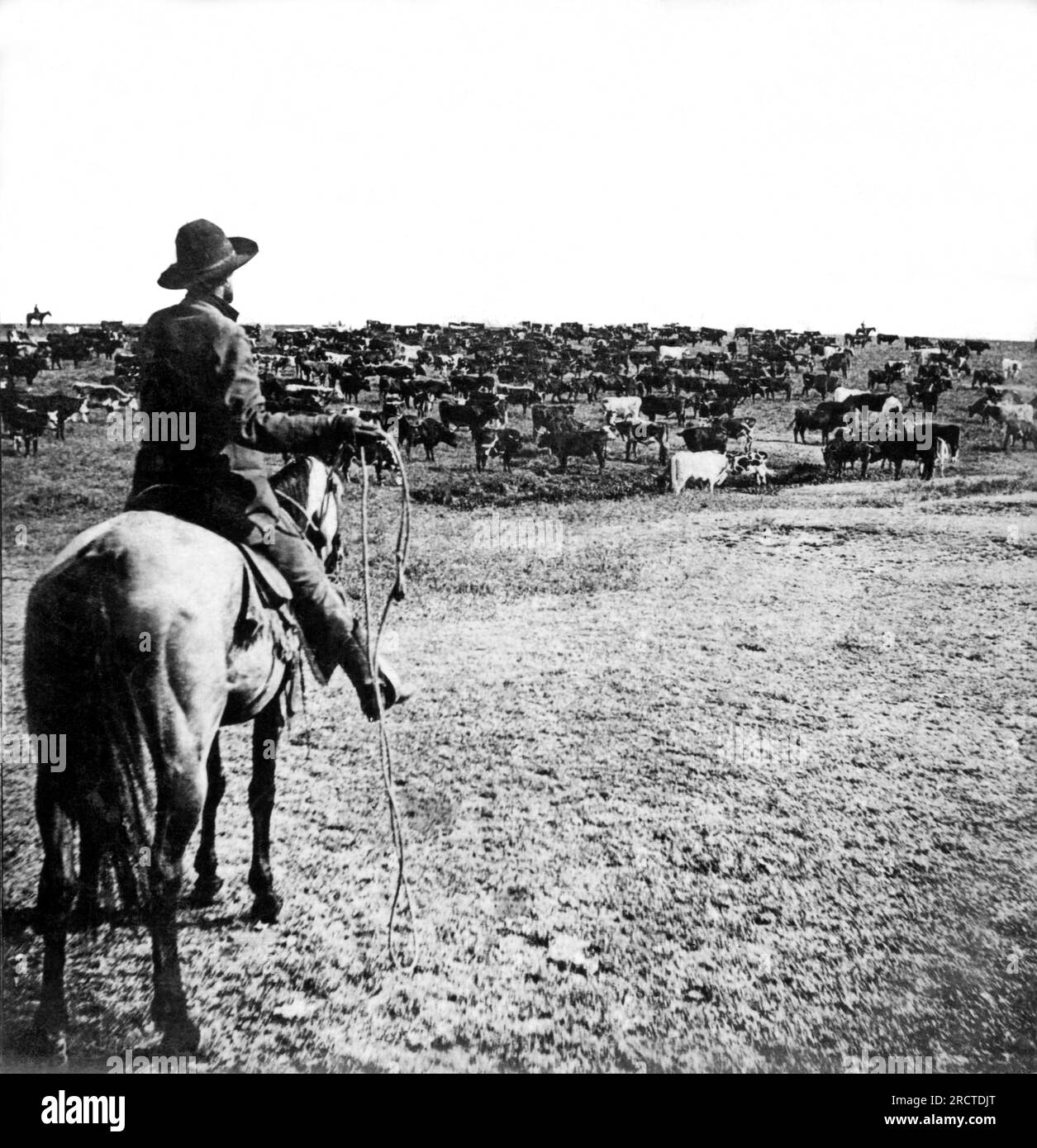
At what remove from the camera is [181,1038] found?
3354mm

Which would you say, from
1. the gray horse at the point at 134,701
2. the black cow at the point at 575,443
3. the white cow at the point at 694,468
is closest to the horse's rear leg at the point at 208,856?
the gray horse at the point at 134,701

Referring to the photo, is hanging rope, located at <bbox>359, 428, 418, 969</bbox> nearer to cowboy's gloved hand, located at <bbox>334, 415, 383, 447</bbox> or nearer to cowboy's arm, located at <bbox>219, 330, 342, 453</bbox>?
cowboy's gloved hand, located at <bbox>334, 415, 383, 447</bbox>

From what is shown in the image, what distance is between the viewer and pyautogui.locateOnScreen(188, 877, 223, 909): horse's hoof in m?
4.07

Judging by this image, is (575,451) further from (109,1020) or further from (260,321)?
(109,1020)

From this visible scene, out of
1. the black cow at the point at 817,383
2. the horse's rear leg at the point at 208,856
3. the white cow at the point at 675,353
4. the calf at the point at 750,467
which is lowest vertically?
the horse's rear leg at the point at 208,856

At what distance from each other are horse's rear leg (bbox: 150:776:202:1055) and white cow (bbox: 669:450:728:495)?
1036 centimetres

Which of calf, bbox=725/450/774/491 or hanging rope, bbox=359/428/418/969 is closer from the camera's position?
hanging rope, bbox=359/428/418/969

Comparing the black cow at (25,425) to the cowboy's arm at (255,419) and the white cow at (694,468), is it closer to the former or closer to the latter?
the cowboy's arm at (255,419)

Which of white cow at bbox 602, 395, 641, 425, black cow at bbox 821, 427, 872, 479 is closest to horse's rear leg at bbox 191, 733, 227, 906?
black cow at bbox 821, 427, 872, 479

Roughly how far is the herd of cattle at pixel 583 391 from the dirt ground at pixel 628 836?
1731 millimetres

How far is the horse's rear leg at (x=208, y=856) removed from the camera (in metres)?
4.00

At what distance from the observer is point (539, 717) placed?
6.13 meters
